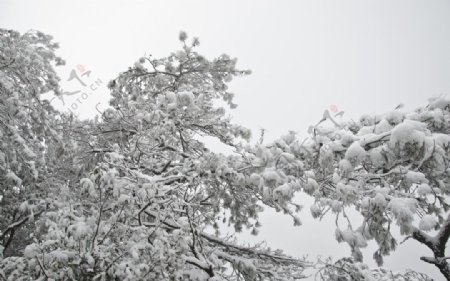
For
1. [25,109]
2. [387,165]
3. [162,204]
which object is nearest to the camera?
[387,165]

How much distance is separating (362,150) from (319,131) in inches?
21.9

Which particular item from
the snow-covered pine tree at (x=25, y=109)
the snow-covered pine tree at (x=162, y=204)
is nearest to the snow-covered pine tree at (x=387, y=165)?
the snow-covered pine tree at (x=162, y=204)

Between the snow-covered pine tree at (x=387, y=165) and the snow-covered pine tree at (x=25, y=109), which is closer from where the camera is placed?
the snow-covered pine tree at (x=387, y=165)

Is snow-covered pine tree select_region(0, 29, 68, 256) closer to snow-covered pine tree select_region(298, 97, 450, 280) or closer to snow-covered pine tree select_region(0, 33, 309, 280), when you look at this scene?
snow-covered pine tree select_region(0, 33, 309, 280)

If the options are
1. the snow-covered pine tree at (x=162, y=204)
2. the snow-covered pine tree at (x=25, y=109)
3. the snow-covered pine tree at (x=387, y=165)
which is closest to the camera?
the snow-covered pine tree at (x=387, y=165)

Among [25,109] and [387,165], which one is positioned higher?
[25,109]

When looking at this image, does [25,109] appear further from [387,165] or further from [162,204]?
[387,165]

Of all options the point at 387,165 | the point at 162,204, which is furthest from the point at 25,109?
the point at 387,165

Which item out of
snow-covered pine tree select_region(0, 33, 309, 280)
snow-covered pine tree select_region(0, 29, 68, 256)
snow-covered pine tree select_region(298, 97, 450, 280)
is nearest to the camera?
snow-covered pine tree select_region(298, 97, 450, 280)

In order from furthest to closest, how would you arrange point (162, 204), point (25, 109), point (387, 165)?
point (25, 109) → point (162, 204) → point (387, 165)

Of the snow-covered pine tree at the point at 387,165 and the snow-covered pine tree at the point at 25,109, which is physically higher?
the snow-covered pine tree at the point at 25,109

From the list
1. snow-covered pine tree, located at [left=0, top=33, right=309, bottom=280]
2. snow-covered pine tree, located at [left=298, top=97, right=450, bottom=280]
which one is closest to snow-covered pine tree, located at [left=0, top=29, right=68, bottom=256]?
snow-covered pine tree, located at [left=0, top=33, right=309, bottom=280]

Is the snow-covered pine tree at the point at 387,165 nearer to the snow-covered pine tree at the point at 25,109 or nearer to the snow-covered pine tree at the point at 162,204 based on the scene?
the snow-covered pine tree at the point at 162,204

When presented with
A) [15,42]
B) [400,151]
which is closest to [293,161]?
[400,151]
